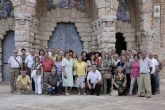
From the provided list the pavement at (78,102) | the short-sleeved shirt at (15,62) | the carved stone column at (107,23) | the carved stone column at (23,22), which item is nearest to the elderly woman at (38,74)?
the short-sleeved shirt at (15,62)

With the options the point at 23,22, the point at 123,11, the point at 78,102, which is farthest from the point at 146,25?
the point at 78,102

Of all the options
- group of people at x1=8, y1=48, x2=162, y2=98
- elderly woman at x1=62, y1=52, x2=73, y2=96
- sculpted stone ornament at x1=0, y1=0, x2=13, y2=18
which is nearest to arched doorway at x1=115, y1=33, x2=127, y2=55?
sculpted stone ornament at x1=0, y1=0, x2=13, y2=18

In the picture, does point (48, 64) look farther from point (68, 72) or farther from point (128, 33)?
point (128, 33)

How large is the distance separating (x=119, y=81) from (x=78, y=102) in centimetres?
300

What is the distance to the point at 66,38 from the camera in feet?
76.7

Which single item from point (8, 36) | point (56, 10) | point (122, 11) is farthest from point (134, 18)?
point (8, 36)

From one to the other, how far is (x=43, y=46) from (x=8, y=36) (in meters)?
1.89

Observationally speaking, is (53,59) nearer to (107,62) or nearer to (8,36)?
(107,62)

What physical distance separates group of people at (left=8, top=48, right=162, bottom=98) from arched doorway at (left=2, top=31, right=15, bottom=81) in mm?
5558

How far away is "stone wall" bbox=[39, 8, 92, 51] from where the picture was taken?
23.0 metres

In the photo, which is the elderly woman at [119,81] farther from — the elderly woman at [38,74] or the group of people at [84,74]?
the elderly woman at [38,74]

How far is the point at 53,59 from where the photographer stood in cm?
1750

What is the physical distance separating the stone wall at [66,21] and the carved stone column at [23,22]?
208 cm

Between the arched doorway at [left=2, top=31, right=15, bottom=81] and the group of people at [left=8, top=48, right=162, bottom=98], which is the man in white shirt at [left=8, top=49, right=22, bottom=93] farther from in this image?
the arched doorway at [left=2, top=31, right=15, bottom=81]
